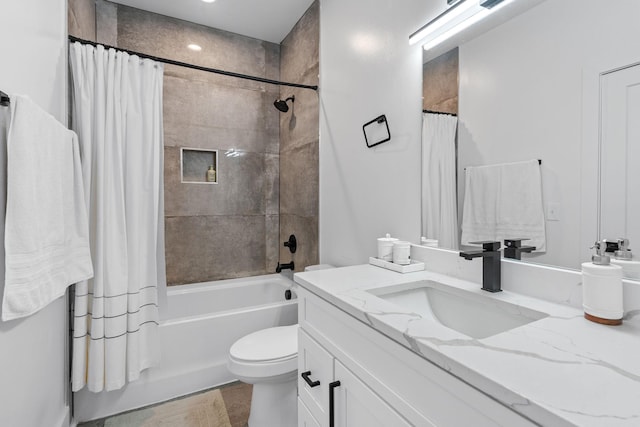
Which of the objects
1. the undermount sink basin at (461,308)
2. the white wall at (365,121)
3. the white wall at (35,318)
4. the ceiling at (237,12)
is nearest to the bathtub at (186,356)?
the white wall at (35,318)

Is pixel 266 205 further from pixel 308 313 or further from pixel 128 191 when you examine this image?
pixel 308 313

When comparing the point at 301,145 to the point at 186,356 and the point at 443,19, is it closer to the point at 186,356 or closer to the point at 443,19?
the point at 443,19

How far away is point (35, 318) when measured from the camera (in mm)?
1214

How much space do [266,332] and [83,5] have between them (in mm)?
A: 2379

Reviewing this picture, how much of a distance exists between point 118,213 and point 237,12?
1822 millimetres

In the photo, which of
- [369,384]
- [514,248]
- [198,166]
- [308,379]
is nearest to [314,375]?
[308,379]

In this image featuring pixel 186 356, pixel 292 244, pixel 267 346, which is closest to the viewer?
pixel 267 346

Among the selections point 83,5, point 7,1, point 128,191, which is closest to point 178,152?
point 128,191

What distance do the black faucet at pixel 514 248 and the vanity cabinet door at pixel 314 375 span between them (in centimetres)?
67

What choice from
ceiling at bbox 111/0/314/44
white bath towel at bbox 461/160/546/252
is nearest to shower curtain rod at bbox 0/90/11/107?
white bath towel at bbox 461/160/546/252

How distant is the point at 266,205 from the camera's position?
2963mm

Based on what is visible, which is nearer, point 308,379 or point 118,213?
point 308,379

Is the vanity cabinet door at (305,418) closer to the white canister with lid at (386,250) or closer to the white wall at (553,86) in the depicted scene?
the white canister with lid at (386,250)

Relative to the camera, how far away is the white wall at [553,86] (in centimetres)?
81
